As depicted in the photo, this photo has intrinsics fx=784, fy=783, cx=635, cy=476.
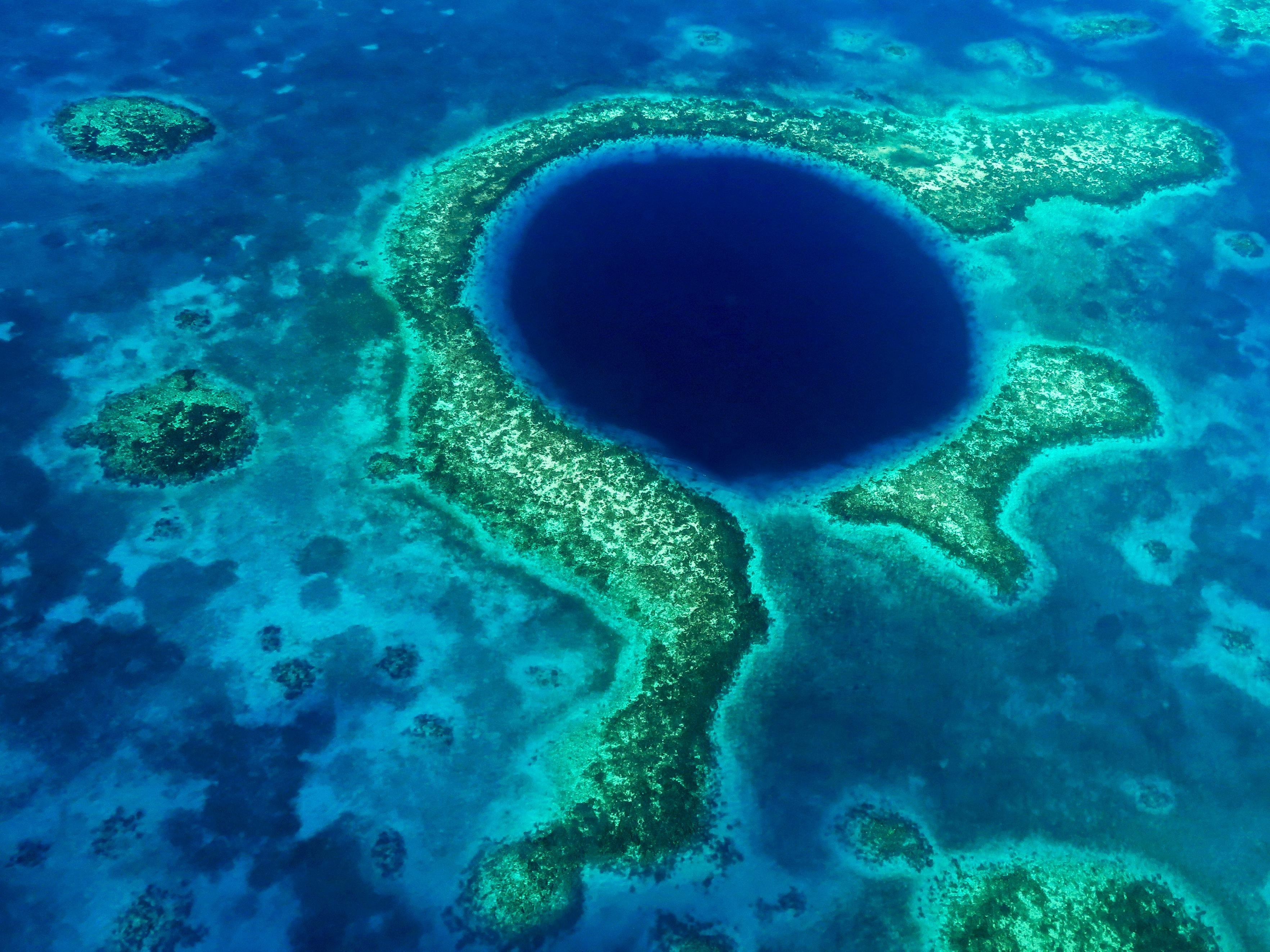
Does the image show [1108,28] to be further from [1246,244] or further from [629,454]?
[629,454]

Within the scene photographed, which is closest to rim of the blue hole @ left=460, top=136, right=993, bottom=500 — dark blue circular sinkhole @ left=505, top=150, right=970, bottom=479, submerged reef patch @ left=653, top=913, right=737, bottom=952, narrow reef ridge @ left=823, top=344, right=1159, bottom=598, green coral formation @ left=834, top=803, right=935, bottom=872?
dark blue circular sinkhole @ left=505, top=150, right=970, bottom=479

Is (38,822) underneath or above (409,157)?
underneath

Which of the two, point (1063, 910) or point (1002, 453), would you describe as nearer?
point (1063, 910)

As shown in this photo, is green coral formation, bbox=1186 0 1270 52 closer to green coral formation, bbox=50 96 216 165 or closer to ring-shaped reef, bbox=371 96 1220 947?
ring-shaped reef, bbox=371 96 1220 947

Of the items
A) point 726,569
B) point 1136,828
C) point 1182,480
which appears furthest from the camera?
point 1182,480

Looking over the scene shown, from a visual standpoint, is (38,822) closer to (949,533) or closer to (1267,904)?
(949,533)

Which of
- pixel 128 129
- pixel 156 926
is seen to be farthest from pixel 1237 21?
pixel 156 926

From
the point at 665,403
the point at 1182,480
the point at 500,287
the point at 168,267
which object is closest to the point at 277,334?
the point at 168,267
